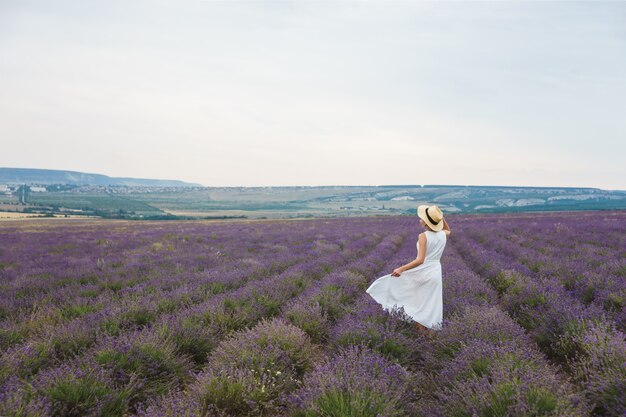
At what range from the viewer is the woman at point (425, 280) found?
4.89m

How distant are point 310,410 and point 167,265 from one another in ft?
30.7

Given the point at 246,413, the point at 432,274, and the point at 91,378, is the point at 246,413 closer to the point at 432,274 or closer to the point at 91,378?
the point at 91,378

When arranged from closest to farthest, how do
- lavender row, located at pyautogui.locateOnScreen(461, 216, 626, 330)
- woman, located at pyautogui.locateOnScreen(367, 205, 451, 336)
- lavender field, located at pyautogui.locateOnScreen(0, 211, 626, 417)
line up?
lavender field, located at pyautogui.locateOnScreen(0, 211, 626, 417)
woman, located at pyautogui.locateOnScreen(367, 205, 451, 336)
lavender row, located at pyautogui.locateOnScreen(461, 216, 626, 330)

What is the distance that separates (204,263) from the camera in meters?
11.1

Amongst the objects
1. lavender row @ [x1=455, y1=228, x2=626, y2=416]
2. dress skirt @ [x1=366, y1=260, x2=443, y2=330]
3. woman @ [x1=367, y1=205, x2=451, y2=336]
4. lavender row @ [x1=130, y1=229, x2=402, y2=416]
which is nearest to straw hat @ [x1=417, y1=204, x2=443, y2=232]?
woman @ [x1=367, y1=205, x2=451, y2=336]

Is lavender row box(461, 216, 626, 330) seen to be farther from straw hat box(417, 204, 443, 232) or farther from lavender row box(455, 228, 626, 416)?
straw hat box(417, 204, 443, 232)

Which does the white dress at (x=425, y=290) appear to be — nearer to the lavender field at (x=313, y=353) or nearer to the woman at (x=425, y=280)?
the woman at (x=425, y=280)

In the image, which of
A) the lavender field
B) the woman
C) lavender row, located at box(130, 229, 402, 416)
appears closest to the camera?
the lavender field

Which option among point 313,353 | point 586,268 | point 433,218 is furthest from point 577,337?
point 586,268

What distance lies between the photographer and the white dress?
4902 millimetres

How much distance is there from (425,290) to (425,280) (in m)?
0.15

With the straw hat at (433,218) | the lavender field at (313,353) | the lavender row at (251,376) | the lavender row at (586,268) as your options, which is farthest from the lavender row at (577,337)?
the lavender row at (251,376)

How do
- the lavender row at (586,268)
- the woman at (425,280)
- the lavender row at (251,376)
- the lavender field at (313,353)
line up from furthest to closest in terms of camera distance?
1. the lavender row at (586,268)
2. the woman at (425,280)
3. the lavender row at (251,376)
4. the lavender field at (313,353)

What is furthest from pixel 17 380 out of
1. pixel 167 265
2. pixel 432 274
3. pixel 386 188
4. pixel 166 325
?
pixel 386 188
